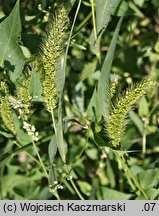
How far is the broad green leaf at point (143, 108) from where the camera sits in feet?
4.83

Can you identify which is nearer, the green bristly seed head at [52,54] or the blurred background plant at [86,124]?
the green bristly seed head at [52,54]

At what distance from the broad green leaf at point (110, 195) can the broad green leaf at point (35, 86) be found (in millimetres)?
513

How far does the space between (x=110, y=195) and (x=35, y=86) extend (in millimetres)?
544

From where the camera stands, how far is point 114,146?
A: 1.14 m

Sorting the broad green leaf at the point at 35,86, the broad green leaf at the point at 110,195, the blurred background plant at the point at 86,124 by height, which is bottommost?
the broad green leaf at the point at 110,195

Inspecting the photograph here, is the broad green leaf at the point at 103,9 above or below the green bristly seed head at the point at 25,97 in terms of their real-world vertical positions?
above

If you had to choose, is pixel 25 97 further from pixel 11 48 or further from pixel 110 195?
pixel 110 195

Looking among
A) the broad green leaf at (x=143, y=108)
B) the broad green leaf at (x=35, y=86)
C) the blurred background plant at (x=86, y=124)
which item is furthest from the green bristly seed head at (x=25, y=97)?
the broad green leaf at (x=143, y=108)

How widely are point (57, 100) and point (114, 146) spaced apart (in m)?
0.18

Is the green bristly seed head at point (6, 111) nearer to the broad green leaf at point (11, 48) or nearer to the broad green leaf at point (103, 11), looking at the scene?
the broad green leaf at point (11, 48)

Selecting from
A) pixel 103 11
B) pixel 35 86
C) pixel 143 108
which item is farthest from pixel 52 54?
pixel 143 108

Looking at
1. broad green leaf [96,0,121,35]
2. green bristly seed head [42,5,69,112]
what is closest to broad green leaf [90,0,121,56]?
broad green leaf [96,0,121,35]

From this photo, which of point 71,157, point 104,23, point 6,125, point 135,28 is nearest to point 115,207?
point 71,157

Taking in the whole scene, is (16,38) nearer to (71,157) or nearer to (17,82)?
(17,82)
